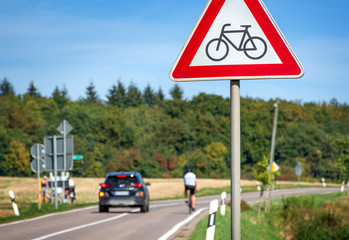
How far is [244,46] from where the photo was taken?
3.83 metres

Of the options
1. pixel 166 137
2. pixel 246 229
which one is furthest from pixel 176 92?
pixel 246 229

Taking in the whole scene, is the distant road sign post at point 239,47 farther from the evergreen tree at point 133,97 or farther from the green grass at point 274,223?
the evergreen tree at point 133,97

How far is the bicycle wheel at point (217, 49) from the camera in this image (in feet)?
12.6

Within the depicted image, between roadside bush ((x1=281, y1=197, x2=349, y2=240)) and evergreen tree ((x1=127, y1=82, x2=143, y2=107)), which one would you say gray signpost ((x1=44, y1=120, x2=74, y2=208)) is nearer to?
roadside bush ((x1=281, y1=197, x2=349, y2=240))

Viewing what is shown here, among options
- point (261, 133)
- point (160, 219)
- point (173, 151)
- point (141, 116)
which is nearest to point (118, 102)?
point (141, 116)

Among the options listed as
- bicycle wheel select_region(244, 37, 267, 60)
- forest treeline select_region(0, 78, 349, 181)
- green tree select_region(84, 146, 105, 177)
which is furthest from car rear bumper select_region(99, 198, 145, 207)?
green tree select_region(84, 146, 105, 177)

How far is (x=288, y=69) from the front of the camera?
389cm

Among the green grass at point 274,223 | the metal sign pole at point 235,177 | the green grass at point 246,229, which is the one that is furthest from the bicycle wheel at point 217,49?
the green grass at point 274,223

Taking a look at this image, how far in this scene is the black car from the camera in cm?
2206

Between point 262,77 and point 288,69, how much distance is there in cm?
20

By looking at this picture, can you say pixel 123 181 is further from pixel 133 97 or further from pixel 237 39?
pixel 133 97

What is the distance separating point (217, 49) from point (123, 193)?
18661 millimetres

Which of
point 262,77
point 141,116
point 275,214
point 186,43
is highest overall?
point 141,116

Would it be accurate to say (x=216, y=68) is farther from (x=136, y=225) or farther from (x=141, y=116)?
→ (x=141, y=116)
